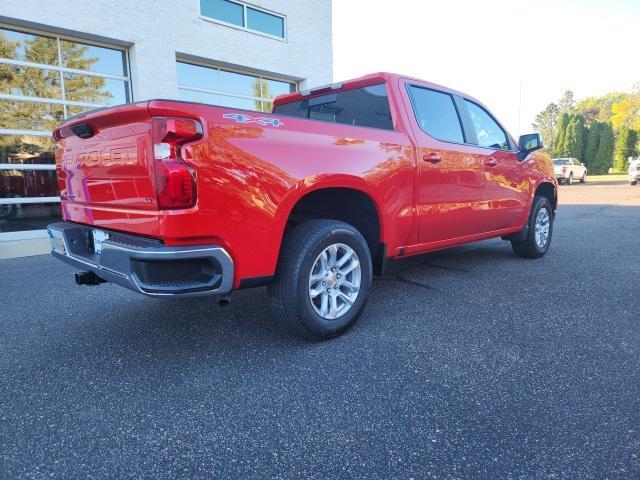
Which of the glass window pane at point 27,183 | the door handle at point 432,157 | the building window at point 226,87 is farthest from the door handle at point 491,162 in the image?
the glass window pane at point 27,183

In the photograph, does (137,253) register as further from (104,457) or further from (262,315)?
(262,315)

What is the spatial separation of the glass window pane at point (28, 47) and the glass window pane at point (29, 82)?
0.18 meters

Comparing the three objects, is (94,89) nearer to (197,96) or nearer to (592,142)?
(197,96)

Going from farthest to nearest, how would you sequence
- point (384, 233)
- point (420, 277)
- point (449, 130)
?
point (420, 277) < point (449, 130) < point (384, 233)

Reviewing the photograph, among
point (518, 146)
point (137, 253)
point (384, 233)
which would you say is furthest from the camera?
point (518, 146)

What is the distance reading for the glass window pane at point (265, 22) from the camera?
407 inches

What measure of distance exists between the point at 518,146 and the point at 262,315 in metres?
3.55

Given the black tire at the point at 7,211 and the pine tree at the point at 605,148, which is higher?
the pine tree at the point at 605,148

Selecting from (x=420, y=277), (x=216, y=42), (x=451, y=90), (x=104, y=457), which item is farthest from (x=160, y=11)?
(x=104, y=457)

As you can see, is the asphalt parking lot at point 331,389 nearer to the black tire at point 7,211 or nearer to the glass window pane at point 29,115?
the black tire at point 7,211

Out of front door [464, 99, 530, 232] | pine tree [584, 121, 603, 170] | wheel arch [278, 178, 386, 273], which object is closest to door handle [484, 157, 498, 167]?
front door [464, 99, 530, 232]

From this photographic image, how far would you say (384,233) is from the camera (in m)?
3.30

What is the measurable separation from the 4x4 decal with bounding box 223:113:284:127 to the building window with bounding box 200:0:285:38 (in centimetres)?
844

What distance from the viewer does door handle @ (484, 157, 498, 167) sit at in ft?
14.1
